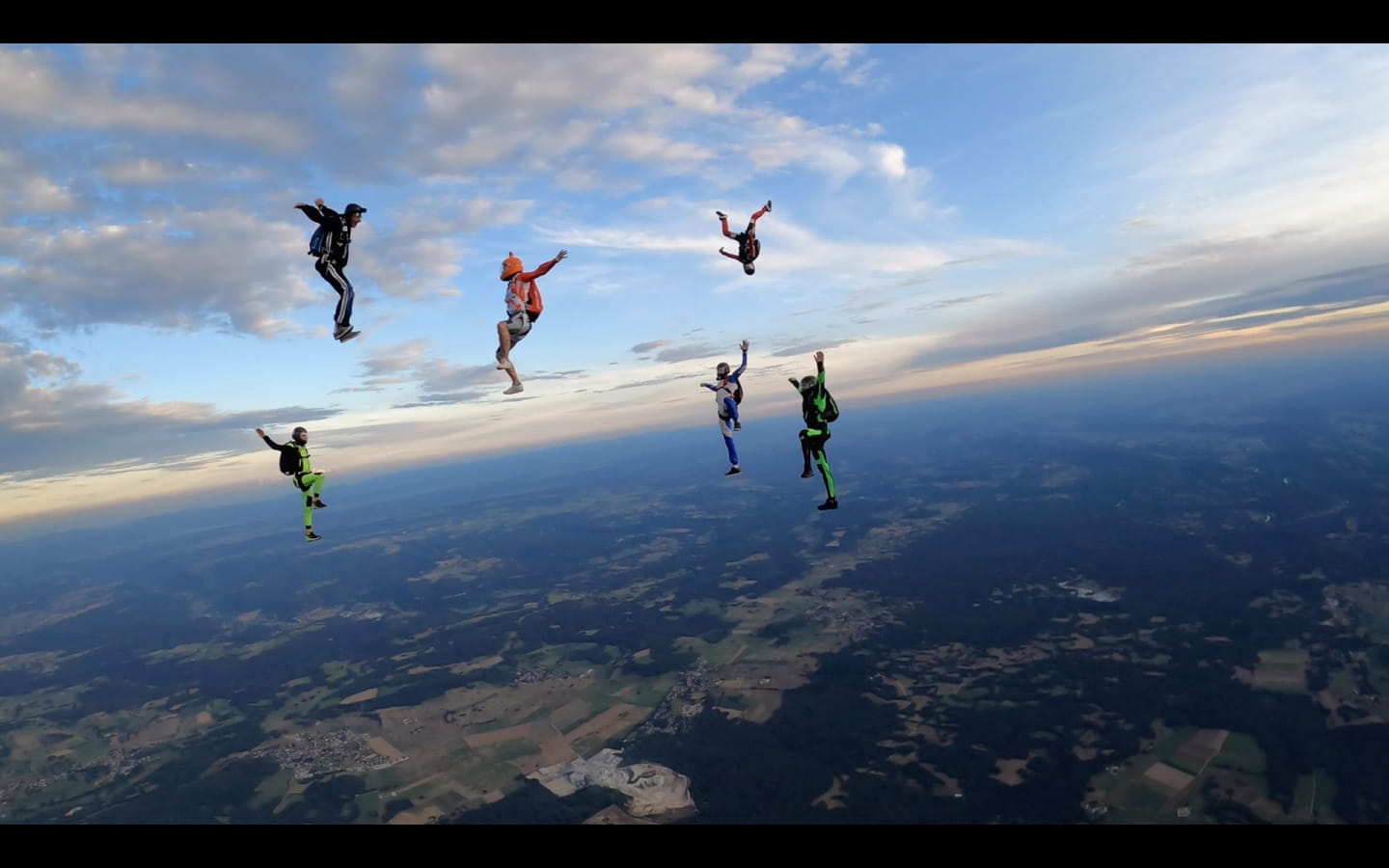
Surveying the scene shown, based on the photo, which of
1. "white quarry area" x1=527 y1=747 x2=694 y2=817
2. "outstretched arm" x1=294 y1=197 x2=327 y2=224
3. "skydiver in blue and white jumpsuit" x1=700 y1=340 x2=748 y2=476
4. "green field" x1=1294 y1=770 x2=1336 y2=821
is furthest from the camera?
"white quarry area" x1=527 y1=747 x2=694 y2=817

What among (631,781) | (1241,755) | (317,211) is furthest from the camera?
(631,781)

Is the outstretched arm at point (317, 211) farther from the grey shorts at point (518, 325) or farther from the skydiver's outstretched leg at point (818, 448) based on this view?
the skydiver's outstretched leg at point (818, 448)

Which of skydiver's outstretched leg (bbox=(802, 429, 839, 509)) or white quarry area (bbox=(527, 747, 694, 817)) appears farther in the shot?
white quarry area (bbox=(527, 747, 694, 817))

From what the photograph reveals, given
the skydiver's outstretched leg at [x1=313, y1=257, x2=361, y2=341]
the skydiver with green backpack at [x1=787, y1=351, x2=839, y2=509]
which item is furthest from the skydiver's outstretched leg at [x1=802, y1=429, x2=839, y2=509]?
the skydiver's outstretched leg at [x1=313, y1=257, x2=361, y2=341]

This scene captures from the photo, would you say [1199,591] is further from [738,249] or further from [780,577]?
[738,249]

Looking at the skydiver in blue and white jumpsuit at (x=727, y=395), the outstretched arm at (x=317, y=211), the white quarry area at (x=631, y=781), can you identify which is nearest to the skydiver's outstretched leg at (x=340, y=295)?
the outstretched arm at (x=317, y=211)

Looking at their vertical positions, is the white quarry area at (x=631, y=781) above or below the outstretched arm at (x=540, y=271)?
below

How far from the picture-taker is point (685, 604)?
159 metres

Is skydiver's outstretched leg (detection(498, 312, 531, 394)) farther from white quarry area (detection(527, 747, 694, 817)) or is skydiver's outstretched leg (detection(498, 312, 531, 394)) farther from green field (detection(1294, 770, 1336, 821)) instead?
green field (detection(1294, 770, 1336, 821))

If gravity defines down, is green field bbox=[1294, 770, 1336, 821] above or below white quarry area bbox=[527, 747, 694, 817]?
below

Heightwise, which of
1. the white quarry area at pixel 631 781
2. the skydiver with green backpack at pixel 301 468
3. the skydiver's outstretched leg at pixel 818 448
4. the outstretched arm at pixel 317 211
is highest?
the outstretched arm at pixel 317 211

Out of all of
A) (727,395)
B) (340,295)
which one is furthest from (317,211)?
(727,395)

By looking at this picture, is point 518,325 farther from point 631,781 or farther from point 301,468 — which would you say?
point 631,781
